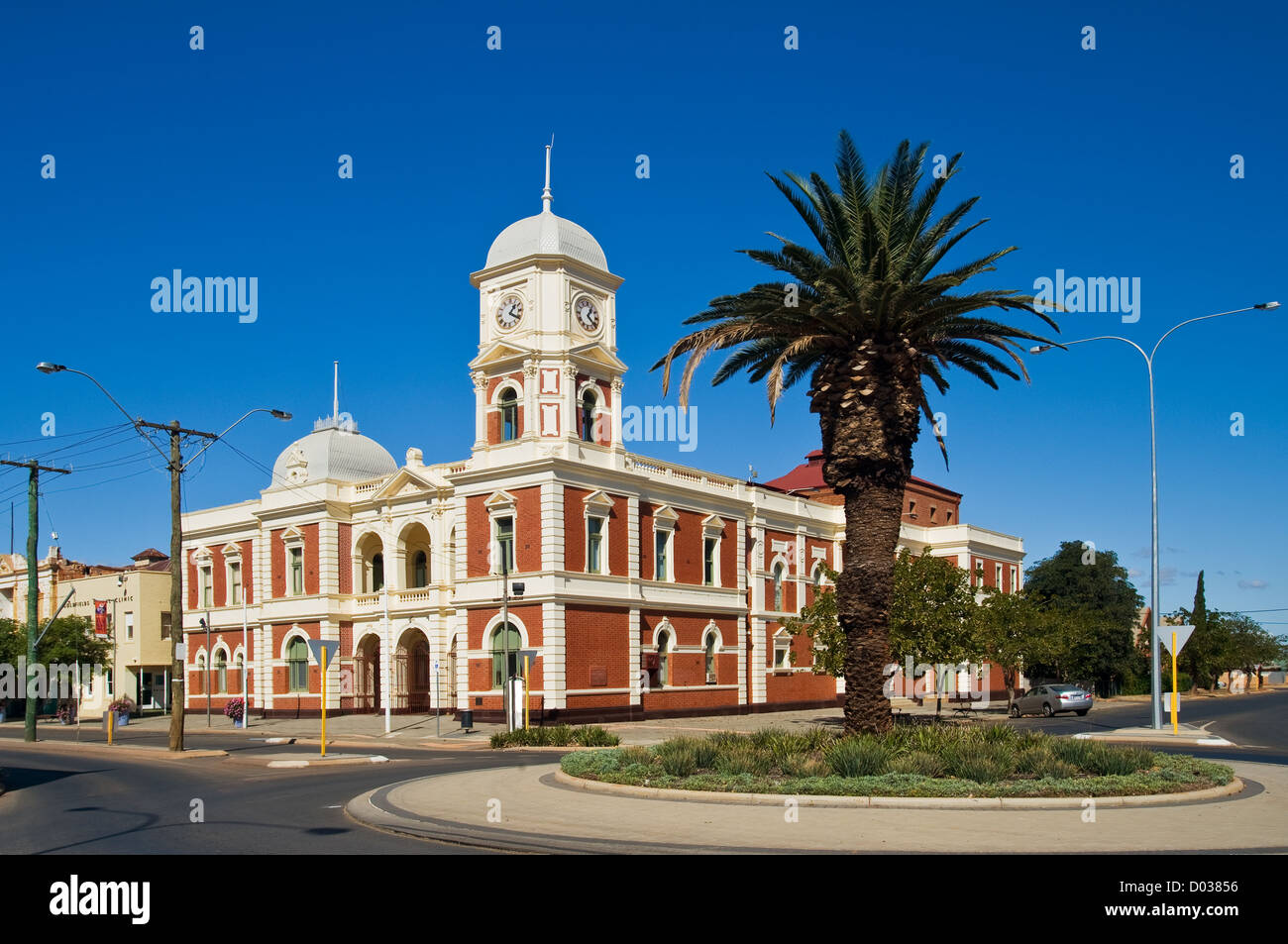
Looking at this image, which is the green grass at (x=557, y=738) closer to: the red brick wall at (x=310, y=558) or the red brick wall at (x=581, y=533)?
the red brick wall at (x=581, y=533)

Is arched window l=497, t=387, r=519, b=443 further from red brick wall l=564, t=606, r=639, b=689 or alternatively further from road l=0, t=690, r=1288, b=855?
road l=0, t=690, r=1288, b=855

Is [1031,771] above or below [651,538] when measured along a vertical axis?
below

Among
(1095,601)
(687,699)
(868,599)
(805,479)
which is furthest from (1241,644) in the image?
(868,599)

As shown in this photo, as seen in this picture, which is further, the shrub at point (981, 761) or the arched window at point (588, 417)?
the arched window at point (588, 417)

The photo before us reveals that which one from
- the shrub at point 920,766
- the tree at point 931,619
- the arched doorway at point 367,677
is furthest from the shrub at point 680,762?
the arched doorway at point 367,677

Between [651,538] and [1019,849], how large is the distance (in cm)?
3485

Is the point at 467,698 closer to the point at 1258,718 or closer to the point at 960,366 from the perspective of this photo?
the point at 960,366

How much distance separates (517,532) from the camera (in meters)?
41.2

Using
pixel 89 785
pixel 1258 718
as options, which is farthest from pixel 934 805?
pixel 1258 718

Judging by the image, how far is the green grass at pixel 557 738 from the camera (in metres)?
29.8

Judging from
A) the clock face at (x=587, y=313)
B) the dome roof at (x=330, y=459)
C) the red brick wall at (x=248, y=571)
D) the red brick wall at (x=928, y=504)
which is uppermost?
the clock face at (x=587, y=313)

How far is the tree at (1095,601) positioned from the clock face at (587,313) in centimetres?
4132
